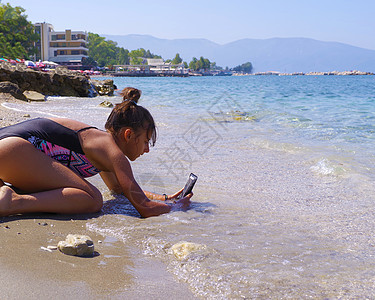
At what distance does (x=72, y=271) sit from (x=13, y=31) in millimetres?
81293

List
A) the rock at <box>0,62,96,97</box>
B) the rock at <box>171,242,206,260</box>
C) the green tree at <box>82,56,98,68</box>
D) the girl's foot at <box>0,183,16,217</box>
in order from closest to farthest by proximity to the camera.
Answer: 1. the rock at <box>171,242,206,260</box>
2. the girl's foot at <box>0,183,16,217</box>
3. the rock at <box>0,62,96,97</box>
4. the green tree at <box>82,56,98,68</box>

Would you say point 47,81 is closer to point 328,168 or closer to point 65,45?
point 328,168

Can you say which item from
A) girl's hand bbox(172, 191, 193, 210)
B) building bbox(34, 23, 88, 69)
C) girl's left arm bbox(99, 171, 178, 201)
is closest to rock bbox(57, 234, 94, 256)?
girl's hand bbox(172, 191, 193, 210)

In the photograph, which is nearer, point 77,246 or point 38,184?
point 77,246

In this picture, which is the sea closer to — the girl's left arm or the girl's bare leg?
the girl's left arm

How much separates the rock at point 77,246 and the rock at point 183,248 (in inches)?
19.8

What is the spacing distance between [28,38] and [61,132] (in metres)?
83.8

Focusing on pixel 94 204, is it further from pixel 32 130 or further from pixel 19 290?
pixel 19 290

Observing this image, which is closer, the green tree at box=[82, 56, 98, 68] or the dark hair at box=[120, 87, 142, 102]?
the dark hair at box=[120, 87, 142, 102]

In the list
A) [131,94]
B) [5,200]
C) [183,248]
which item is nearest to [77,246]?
[183,248]

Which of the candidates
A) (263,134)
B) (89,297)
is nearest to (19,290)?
(89,297)

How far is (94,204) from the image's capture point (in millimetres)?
3135

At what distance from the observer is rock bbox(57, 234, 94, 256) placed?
2219mm

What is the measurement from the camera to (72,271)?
2006 mm
